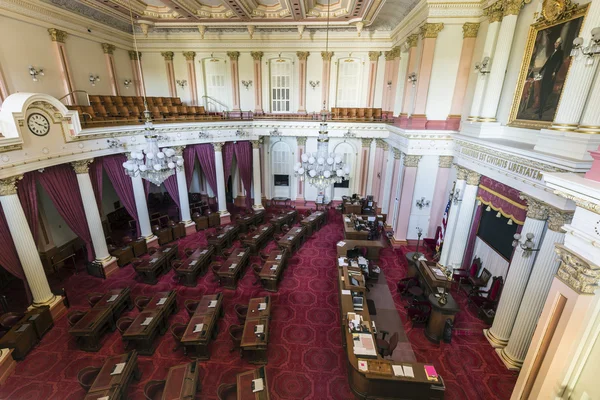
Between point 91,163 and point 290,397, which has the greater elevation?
point 91,163

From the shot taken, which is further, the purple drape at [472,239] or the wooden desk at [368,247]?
the wooden desk at [368,247]

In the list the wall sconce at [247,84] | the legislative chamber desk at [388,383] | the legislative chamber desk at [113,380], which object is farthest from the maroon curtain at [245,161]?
the legislative chamber desk at [388,383]

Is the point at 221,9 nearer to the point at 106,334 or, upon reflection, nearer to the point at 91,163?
the point at 91,163

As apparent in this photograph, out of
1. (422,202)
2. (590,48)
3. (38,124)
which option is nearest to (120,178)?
(38,124)

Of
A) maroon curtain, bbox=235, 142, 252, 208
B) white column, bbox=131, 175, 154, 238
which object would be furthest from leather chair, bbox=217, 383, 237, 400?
maroon curtain, bbox=235, 142, 252, 208

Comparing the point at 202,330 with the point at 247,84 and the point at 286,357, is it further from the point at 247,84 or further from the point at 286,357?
the point at 247,84

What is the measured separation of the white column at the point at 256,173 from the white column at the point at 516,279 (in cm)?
1025

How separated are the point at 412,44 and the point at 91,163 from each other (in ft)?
36.2

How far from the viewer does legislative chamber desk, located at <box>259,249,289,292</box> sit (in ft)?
26.4

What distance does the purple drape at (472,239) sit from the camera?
8.46 m

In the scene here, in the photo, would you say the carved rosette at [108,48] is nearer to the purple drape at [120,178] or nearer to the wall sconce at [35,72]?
the wall sconce at [35,72]

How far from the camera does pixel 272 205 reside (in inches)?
604

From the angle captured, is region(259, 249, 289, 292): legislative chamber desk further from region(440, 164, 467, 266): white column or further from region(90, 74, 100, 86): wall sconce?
region(90, 74, 100, 86): wall sconce

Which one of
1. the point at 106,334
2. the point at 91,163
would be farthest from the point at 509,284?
the point at 91,163
